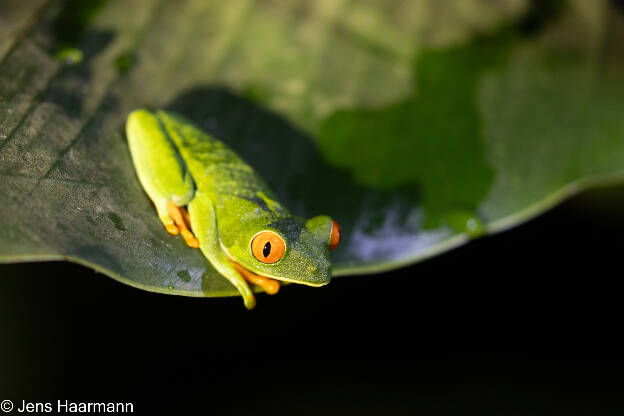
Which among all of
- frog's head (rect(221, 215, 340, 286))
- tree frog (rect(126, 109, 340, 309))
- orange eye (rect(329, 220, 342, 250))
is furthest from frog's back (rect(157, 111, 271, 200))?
orange eye (rect(329, 220, 342, 250))

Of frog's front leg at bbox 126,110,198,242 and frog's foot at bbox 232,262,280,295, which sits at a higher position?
frog's front leg at bbox 126,110,198,242

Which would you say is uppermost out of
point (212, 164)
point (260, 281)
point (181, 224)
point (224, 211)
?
point (212, 164)

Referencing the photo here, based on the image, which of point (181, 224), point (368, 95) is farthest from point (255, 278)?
point (368, 95)

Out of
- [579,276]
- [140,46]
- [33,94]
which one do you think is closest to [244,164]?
[140,46]

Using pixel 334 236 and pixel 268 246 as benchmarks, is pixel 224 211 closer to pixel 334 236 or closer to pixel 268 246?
pixel 268 246

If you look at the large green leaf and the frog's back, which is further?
the frog's back

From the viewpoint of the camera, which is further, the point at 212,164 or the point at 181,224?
the point at 212,164

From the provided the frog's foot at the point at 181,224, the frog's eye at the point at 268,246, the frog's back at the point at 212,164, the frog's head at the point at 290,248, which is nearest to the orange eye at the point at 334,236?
Result: the frog's head at the point at 290,248

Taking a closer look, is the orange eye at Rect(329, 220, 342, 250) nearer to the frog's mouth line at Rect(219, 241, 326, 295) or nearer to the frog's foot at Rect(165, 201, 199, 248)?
the frog's mouth line at Rect(219, 241, 326, 295)
